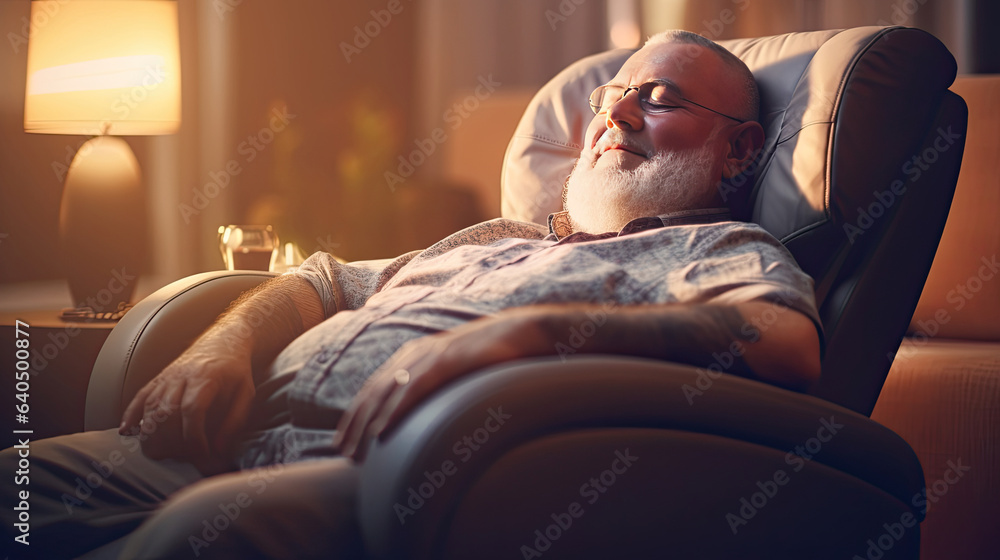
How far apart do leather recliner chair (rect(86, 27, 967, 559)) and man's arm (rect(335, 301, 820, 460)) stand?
0.12 ft

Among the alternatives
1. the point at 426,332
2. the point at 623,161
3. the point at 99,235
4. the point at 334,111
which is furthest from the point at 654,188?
the point at 334,111

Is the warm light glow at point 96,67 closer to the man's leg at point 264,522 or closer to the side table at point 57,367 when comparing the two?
the side table at point 57,367

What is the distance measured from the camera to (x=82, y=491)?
89cm

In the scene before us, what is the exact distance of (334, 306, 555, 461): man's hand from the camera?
618 mm

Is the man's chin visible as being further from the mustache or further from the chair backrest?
the chair backrest

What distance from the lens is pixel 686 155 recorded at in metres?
1.21

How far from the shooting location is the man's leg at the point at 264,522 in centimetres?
62

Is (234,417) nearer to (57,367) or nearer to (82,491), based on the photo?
(82,491)

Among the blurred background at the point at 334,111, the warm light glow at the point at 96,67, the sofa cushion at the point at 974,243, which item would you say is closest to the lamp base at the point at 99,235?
the warm light glow at the point at 96,67

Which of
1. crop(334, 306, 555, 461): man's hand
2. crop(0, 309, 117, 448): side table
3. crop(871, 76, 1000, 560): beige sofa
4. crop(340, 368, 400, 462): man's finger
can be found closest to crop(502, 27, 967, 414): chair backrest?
crop(871, 76, 1000, 560): beige sofa

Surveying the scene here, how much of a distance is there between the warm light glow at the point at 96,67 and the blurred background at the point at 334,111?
0.76 m

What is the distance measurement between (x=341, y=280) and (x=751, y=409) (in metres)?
0.74

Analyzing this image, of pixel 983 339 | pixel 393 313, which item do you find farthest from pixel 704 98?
pixel 983 339

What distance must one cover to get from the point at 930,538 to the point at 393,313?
1.00 metres
